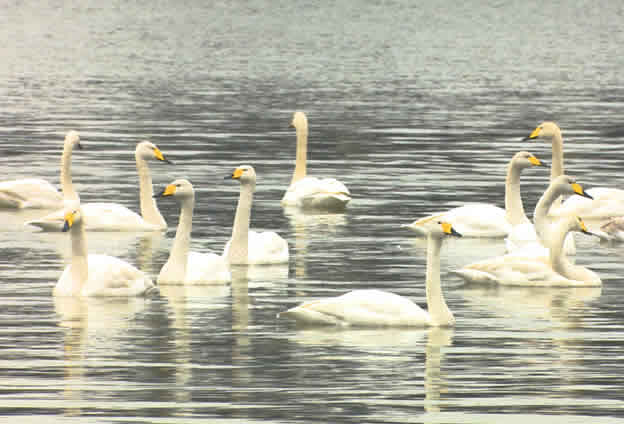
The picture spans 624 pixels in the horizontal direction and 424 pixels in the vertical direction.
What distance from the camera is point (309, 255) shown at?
72.7 feet

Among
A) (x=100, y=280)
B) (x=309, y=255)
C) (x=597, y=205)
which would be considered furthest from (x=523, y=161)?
(x=100, y=280)

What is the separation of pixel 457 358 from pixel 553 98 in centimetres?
4402

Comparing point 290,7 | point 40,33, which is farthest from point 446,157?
point 290,7

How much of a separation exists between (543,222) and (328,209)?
625cm

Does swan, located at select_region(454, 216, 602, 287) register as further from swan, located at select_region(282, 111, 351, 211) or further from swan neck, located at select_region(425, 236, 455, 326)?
swan, located at select_region(282, 111, 351, 211)

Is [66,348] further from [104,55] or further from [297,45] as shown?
[297,45]

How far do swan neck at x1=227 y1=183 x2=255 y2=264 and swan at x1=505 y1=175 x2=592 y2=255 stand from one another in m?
3.62

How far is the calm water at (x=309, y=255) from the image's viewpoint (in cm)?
1366

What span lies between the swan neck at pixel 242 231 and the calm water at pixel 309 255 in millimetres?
534

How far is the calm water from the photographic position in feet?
44.8

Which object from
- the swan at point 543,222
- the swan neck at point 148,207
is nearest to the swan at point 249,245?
the swan at point 543,222

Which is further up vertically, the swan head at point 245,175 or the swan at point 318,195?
the swan head at point 245,175

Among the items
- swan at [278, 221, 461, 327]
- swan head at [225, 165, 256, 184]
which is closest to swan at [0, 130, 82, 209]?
swan head at [225, 165, 256, 184]

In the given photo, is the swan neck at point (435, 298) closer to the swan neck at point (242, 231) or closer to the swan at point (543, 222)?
the swan neck at point (242, 231)
